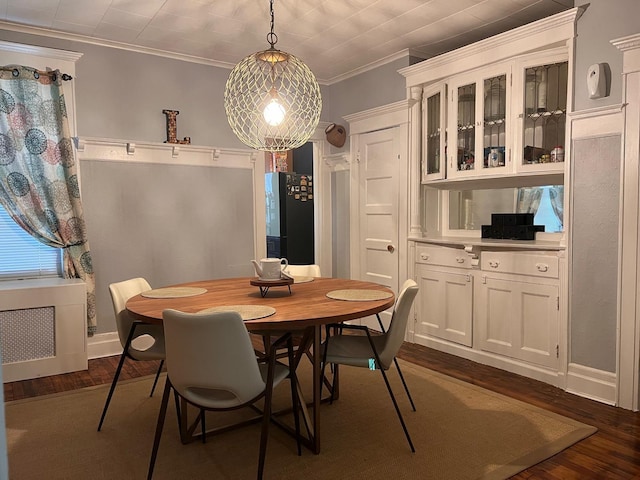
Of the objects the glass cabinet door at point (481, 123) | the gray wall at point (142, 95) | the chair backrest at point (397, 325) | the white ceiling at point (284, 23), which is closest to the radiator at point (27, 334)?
the gray wall at point (142, 95)

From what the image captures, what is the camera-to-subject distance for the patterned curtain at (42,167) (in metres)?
3.56

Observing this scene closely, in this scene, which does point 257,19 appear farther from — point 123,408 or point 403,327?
point 123,408

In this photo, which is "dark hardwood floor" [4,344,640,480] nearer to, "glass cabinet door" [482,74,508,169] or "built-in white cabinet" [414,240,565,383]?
"built-in white cabinet" [414,240,565,383]

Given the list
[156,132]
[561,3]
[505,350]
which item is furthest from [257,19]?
[505,350]

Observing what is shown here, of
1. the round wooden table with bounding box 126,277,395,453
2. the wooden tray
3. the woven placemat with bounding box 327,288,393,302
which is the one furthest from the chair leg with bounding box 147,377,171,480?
the woven placemat with bounding box 327,288,393,302

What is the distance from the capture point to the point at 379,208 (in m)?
4.66

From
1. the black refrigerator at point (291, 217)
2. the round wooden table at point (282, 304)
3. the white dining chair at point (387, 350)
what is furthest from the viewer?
the black refrigerator at point (291, 217)

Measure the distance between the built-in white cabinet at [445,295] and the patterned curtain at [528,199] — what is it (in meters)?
0.59

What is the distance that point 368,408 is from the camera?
9.50 ft

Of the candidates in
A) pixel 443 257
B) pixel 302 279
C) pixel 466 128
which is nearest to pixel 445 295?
pixel 443 257

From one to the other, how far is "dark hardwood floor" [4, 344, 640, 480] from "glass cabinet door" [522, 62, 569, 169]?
1.52 metres

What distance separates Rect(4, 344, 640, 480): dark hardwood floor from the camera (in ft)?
7.27

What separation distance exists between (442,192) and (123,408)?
3.13 meters

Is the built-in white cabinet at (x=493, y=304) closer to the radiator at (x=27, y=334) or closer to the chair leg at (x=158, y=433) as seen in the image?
the chair leg at (x=158, y=433)
